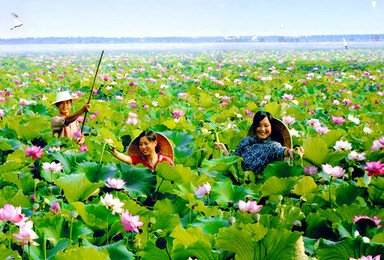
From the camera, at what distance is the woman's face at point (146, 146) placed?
8.48 ft

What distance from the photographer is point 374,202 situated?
2.15 m

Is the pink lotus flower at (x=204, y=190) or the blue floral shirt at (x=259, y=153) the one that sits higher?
the pink lotus flower at (x=204, y=190)

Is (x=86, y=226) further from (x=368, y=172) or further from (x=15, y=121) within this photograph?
(x=15, y=121)

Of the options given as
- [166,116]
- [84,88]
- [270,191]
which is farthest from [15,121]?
[84,88]

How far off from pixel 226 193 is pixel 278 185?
31 centimetres

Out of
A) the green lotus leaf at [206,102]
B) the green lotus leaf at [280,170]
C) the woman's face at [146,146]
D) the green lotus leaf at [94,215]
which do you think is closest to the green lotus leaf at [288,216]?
the green lotus leaf at [280,170]

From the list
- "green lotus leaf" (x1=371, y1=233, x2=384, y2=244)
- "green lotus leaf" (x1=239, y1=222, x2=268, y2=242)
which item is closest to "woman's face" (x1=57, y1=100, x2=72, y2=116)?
"green lotus leaf" (x1=239, y1=222, x2=268, y2=242)

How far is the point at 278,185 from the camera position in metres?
2.13

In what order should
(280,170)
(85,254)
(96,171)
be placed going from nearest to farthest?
(85,254) → (96,171) → (280,170)

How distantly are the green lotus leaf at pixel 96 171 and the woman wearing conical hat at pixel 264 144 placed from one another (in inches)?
35.2

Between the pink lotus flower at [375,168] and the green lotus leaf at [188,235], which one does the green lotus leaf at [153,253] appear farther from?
the pink lotus flower at [375,168]

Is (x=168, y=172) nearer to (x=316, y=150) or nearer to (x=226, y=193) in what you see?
(x=226, y=193)

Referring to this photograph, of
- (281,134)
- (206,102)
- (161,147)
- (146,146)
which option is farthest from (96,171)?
(206,102)

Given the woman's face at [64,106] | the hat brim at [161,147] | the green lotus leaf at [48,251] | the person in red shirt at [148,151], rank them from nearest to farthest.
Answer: the green lotus leaf at [48,251], the person in red shirt at [148,151], the hat brim at [161,147], the woman's face at [64,106]
